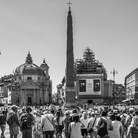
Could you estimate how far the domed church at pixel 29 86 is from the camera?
104000 mm

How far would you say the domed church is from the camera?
10400 cm

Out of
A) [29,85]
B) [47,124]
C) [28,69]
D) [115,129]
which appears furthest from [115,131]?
[28,69]

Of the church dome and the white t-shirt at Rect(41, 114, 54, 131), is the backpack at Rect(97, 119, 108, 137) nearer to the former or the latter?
the white t-shirt at Rect(41, 114, 54, 131)

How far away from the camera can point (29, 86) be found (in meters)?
105

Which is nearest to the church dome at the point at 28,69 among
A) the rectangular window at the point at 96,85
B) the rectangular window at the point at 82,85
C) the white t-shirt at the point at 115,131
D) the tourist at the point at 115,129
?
the rectangular window at the point at 82,85

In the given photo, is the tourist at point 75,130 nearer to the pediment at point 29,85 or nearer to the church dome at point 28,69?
the pediment at point 29,85

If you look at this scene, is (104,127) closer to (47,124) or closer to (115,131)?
(115,131)

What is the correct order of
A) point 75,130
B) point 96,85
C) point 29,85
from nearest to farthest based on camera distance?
1. point 75,130
2. point 96,85
3. point 29,85

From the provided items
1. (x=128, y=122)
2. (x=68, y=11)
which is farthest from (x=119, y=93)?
(x=128, y=122)

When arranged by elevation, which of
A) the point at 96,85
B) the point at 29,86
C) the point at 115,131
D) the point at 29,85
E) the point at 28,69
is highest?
the point at 28,69

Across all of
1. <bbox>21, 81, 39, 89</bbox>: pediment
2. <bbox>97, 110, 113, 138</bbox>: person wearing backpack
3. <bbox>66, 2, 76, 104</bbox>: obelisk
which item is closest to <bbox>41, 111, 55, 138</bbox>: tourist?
<bbox>97, 110, 113, 138</bbox>: person wearing backpack

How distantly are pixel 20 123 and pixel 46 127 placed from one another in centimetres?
97

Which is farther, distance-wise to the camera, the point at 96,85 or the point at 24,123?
the point at 96,85

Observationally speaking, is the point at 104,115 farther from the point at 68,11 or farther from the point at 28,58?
the point at 28,58
